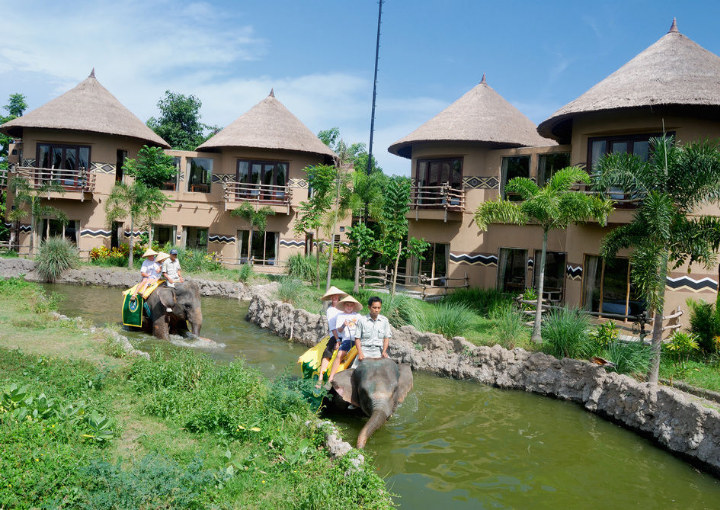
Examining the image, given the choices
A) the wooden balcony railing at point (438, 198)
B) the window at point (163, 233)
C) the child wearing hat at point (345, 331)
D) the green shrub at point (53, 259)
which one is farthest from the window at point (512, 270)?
the green shrub at point (53, 259)

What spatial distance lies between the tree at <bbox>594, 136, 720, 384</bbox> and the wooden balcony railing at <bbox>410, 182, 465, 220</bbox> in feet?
35.2

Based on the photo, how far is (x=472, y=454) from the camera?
8.64 meters

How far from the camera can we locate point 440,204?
22.4 metres

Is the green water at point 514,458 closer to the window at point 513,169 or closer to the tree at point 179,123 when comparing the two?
the window at point 513,169

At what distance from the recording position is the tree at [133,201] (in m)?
25.7

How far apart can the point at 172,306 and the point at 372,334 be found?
275 inches

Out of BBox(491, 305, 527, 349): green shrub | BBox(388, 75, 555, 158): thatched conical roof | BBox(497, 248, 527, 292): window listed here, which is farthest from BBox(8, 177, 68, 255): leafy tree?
BBox(491, 305, 527, 349): green shrub

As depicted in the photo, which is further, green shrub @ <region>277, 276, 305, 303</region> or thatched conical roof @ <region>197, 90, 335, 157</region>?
thatched conical roof @ <region>197, 90, 335, 157</region>

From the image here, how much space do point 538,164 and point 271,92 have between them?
16259 mm

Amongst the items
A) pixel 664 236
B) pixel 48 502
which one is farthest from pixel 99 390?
pixel 664 236

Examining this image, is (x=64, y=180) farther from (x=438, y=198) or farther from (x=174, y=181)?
(x=438, y=198)

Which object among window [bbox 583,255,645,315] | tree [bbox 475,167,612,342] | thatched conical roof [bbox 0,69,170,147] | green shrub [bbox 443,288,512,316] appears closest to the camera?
tree [bbox 475,167,612,342]

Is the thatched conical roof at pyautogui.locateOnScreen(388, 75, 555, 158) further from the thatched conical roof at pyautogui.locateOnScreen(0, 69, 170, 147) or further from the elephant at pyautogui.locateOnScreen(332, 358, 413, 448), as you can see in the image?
the elephant at pyautogui.locateOnScreen(332, 358, 413, 448)

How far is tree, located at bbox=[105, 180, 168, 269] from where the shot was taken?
25.7 m
